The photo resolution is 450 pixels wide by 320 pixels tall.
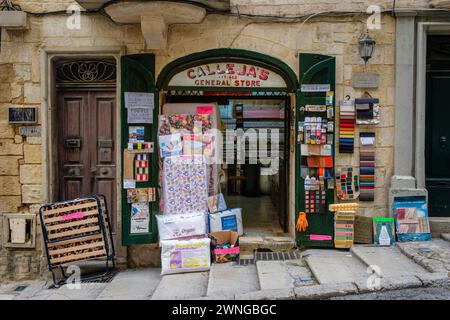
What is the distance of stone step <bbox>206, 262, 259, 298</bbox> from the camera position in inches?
204

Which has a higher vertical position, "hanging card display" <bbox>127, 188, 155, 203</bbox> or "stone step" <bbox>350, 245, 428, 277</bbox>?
"hanging card display" <bbox>127, 188, 155, 203</bbox>

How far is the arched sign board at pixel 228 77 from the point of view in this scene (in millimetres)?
6594

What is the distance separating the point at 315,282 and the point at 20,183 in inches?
174

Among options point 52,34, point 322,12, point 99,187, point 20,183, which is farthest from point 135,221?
point 322,12

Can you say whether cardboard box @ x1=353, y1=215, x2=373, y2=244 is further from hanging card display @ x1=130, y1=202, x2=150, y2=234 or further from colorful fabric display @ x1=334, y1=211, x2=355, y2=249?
hanging card display @ x1=130, y1=202, x2=150, y2=234

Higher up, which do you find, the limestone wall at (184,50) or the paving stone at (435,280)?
the limestone wall at (184,50)

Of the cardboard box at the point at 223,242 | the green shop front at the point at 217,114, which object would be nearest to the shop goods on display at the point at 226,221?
the cardboard box at the point at 223,242

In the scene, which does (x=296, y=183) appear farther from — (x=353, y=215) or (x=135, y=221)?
(x=135, y=221)

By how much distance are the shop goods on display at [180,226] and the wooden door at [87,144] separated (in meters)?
1.09

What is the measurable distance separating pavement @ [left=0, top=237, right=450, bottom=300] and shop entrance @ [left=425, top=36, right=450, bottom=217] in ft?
2.45

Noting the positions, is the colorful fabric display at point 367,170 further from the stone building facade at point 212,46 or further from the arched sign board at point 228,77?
the arched sign board at point 228,77

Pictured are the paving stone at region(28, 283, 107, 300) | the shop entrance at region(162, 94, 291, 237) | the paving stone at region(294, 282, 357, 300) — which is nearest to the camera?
the paving stone at region(294, 282, 357, 300)

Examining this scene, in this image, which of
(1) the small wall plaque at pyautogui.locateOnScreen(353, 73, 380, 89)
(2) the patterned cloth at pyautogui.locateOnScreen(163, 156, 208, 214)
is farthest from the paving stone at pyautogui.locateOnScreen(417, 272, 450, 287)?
(2) the patterned cloth at pyautogui.locateOnScreen(163, 156, 208, 214)

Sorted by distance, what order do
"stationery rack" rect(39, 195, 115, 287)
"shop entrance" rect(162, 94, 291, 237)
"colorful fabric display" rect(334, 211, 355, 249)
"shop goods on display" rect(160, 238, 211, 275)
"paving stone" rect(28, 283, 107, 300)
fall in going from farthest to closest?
"shop entrance" rect(162, 94, 291, 237)
"colorful fabric display" rect(334, 211, 355, 249)
"stationery rack" rect(39, 195, 115, 287)
"shop goods on display" rect(160, 238, 211, 275)
"paving stone" rect(28, 283, 107, 300)
